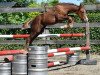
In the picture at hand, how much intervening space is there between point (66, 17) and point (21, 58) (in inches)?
92.1

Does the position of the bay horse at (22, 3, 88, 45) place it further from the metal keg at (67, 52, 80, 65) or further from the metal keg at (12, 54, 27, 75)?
the metal keg at (12, 54, 27, 75)

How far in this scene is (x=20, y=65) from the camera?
6.65 metres

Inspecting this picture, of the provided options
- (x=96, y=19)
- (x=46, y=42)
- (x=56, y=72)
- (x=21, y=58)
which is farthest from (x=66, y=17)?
(x=96, y=19)

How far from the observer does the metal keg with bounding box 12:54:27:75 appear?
6641mm

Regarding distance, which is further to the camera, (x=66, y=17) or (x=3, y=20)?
(x=3, y=20)

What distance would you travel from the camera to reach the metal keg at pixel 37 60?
6.45 metres

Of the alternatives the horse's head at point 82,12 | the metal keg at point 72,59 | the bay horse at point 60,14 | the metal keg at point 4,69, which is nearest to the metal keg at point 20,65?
the metal keg at point 4,69

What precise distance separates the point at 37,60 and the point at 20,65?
0.35 metres

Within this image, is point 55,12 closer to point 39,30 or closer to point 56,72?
point 39,30

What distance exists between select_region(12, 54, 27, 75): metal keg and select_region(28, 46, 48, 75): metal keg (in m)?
0.14

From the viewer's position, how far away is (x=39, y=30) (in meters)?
9.05

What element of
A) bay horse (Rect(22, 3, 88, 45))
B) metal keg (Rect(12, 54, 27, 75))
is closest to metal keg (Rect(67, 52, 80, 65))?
bay horse (Rect(22, 3, 88, 45))

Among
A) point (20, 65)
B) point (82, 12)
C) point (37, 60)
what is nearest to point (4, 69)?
point (20, 65)

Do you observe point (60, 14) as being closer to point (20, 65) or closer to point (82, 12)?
point (82, 12)
